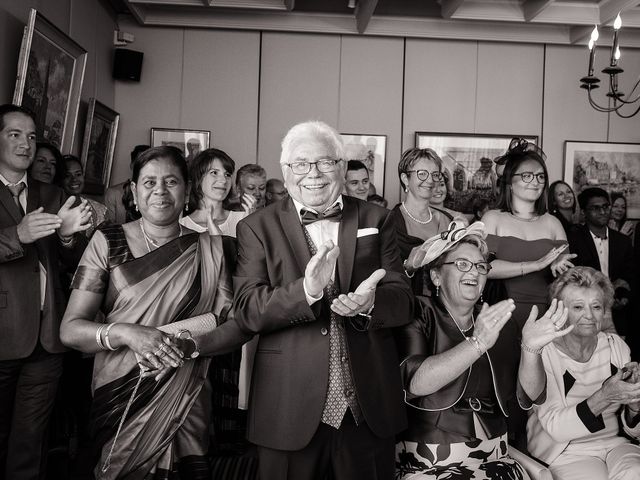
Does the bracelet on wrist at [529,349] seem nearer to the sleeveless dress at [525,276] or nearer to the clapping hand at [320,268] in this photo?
the clapping hand at [320,268]

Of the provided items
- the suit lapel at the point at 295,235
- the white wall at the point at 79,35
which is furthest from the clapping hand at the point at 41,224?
the white wall at the point at 79,35

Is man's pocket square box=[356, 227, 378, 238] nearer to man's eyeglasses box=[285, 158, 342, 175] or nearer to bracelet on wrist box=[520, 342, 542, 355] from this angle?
man's eyeglasses box=[285, 158, 342, 175]

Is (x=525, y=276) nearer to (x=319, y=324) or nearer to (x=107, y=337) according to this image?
(x=319, y=324)

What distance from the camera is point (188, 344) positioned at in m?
2.17

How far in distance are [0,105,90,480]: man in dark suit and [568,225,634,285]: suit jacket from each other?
12.0ft

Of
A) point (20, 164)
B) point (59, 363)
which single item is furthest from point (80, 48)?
point (59, 363)

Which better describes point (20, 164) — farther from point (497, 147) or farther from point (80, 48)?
point (497, 147)

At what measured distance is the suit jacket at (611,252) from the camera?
4914mm

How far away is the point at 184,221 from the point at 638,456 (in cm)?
246

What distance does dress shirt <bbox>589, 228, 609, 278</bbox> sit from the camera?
509 centimetres

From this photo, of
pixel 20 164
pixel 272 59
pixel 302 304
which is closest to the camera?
pixel 302 304

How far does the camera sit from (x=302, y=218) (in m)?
2.13

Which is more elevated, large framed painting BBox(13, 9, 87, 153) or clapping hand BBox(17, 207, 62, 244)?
large framed painting BBox(13, 9, 87, 153)

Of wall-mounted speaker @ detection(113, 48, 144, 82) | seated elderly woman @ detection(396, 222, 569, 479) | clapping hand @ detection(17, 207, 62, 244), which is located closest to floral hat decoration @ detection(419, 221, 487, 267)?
seated elderly woman @ detection(396, 222, 569, 479)
